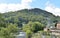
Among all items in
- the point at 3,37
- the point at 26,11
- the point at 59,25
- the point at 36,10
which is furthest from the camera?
the point at 36,10

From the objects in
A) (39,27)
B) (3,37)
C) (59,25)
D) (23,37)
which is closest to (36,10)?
(39,27)

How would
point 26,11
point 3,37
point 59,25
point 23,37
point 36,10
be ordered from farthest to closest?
point 36,10 < point 26,11 < point 59,25 < point 23,37 < point 3,37

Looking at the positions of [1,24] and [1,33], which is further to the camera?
[1,24]

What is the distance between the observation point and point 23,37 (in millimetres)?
29766

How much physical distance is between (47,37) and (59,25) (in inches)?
759

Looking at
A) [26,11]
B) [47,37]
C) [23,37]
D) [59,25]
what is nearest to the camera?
[47,37]

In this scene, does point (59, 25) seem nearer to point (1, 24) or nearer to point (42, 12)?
point (1, 24)

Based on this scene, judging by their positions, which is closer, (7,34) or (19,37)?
(7,34)

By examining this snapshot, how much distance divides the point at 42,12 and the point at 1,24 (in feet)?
385

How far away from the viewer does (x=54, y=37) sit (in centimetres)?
2789

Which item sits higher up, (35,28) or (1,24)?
(1,24)

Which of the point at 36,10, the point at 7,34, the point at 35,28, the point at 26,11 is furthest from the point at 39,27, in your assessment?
the point at 36,10

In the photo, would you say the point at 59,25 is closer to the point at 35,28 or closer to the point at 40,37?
the point at 35,28

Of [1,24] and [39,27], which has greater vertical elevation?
[1,24]
